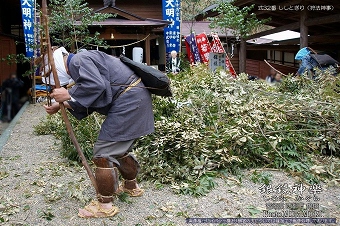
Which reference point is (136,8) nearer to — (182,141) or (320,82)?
(320,82)

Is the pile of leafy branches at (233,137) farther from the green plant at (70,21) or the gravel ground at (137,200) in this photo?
the green plant at (70,21)

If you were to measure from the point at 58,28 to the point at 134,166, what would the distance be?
7.52 metres

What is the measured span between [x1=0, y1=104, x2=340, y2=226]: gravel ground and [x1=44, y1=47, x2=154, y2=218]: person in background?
0.88 ft

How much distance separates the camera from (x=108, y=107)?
331cm

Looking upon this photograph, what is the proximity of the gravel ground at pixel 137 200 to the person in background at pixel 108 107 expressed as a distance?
27 cm

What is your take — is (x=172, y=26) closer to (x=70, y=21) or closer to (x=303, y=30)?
(x=303, y=30)

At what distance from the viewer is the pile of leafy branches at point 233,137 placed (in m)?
4.34

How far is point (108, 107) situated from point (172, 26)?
39.5 ft

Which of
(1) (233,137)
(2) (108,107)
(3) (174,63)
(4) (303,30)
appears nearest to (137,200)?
(2) (108,107)

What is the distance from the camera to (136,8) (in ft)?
56.3

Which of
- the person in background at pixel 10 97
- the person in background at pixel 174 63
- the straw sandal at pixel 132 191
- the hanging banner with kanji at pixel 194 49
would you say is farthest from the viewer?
the hanging banner with kanji at pixel 194 49

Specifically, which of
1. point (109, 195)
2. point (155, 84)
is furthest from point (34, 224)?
point (155, 84)

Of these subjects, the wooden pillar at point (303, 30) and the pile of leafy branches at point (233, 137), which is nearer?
the pile of leafy branches at point (233, 137)

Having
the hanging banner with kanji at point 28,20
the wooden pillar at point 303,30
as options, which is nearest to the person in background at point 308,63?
the wooden pillar at point 303,30
